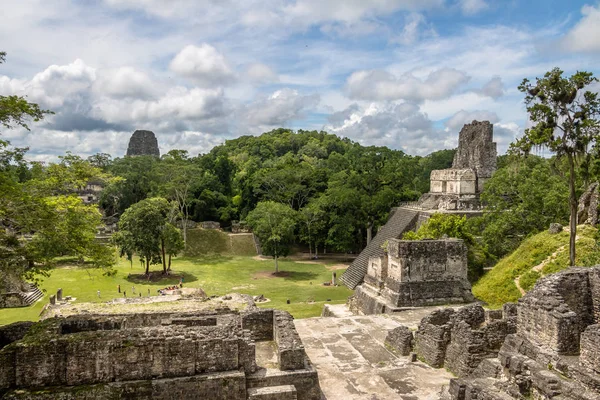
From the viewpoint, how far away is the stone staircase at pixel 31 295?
71.7 feet

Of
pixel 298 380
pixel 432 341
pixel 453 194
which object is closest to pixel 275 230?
pixel 453 194

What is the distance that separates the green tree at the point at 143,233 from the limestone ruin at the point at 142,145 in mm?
51813

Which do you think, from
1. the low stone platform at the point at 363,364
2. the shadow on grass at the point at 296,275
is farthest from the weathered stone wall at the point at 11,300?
the low stone platform at the point at 363,364

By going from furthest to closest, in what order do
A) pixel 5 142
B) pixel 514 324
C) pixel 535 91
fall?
1. pixel 535 91
2. pixel 514 324
3. pixel 5 142

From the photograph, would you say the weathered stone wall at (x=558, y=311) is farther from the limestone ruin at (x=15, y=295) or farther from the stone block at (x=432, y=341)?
the limestone ruin at (x=15, y=295)

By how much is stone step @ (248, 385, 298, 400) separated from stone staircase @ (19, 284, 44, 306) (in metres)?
18.5

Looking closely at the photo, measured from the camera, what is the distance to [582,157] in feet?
48.1

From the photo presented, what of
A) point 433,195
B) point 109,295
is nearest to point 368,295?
point 109,295

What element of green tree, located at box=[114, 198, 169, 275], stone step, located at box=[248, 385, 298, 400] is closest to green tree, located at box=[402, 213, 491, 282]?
stone step, located at box=[248, 385, 298, 400]

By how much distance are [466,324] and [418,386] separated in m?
1.89

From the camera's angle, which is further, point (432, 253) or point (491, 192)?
point (491, 192)

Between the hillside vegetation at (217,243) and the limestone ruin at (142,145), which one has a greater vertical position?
the limestone ruin at (142,145)

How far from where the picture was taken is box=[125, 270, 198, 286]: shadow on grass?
26791 millimetres

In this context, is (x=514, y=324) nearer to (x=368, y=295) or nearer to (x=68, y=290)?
(x=368, y=295)
